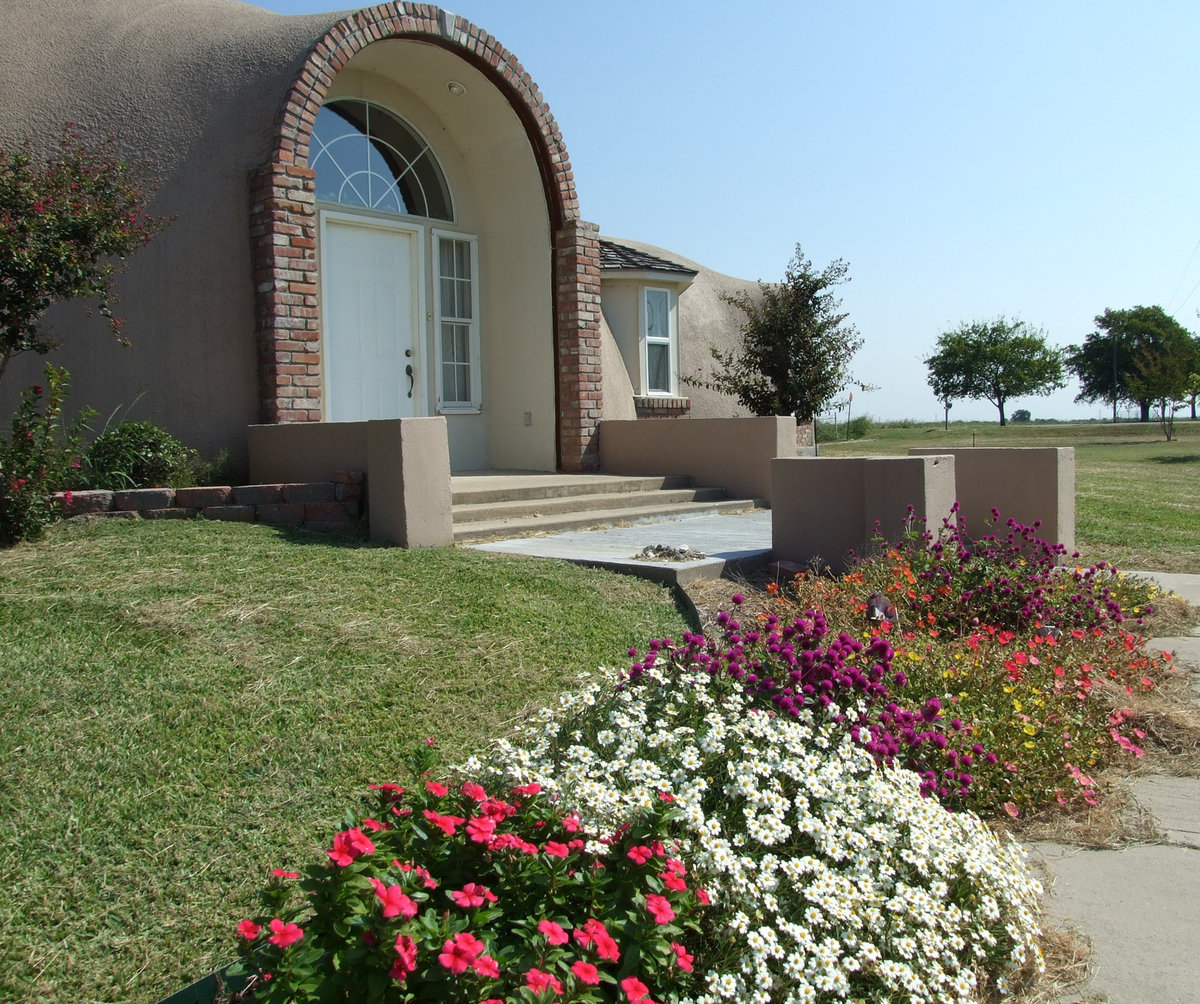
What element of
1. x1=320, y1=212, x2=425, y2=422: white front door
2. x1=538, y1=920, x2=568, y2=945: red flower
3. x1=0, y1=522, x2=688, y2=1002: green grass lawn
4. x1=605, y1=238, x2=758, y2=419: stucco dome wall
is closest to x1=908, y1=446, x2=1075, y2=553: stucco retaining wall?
x1=0, y1=522, x2=688, y2=1002: green grass lawn

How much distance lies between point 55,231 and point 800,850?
6.47 m

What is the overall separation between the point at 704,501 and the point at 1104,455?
795 inches

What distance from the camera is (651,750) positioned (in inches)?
121

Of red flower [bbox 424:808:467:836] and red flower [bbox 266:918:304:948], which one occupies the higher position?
red flower [bbox 424:808:467:836]

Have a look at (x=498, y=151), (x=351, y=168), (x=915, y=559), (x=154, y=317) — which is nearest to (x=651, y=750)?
(x=915, y=559)

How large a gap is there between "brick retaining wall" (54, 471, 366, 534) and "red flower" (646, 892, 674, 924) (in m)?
5.40

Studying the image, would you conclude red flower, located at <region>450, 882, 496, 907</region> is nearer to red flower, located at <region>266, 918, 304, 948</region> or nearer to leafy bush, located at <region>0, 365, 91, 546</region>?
red flower, located at <region>266, 918, 304, 948</region>

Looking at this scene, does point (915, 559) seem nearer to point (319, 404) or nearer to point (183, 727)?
point (183, 727)

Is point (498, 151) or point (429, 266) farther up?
point (498, 151)

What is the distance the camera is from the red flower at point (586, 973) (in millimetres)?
1906

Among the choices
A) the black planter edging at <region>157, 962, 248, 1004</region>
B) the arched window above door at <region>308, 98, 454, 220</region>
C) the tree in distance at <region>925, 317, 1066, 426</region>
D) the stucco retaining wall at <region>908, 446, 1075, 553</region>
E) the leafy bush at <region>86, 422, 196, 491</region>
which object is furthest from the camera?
the tree in distance at <region>925, 317, 1066, 426</region>

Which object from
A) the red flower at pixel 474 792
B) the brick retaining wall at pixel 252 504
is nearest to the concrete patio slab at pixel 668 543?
the brick retaining wall at pixel 252 504

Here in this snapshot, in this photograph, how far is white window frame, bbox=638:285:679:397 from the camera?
1587 centimetres

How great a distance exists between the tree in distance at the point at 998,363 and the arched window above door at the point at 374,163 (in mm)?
49361
